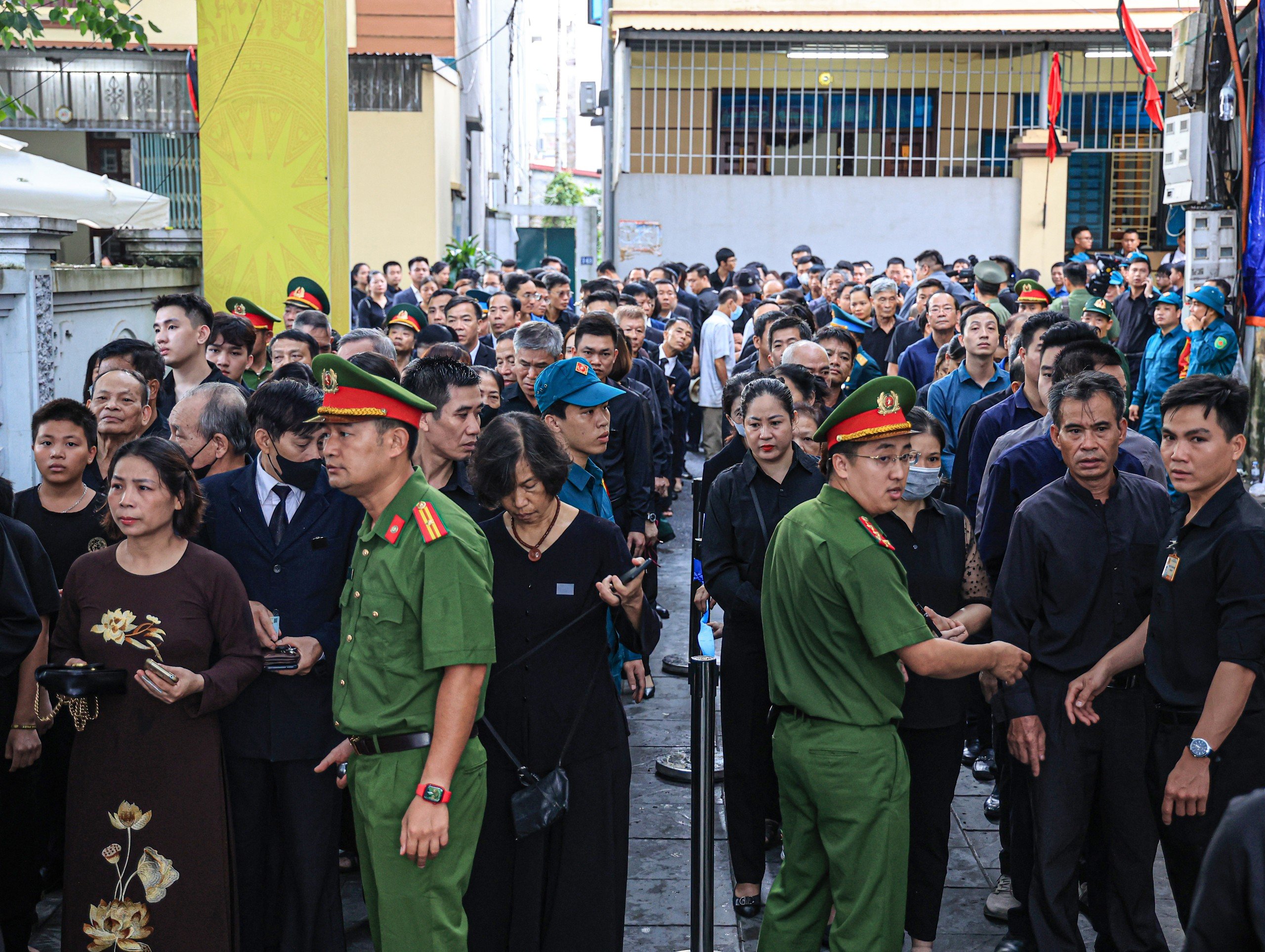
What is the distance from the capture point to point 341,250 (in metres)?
10.2

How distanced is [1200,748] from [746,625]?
1682 mm

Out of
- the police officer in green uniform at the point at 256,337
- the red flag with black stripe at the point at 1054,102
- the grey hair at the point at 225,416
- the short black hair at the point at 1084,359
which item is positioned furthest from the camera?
the red flag with black stripe at the point at 1054,102

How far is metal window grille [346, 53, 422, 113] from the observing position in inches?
838

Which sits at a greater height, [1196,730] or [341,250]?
[341,250]

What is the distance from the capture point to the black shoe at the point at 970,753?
6.14m

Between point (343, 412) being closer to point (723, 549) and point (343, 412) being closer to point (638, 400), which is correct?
point (723, 549)

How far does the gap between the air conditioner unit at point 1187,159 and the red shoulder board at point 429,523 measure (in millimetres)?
7300

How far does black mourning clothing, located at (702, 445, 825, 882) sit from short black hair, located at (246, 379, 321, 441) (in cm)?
154

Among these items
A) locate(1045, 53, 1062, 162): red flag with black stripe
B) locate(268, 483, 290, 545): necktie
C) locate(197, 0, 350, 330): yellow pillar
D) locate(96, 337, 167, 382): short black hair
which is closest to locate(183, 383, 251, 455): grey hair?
locate(268, 483, 290, 545): necktie

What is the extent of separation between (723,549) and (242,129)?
264 inches

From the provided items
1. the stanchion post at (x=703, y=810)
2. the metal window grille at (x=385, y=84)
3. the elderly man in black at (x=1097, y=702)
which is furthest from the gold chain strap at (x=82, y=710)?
the metal window grille at (x=385, y=84)

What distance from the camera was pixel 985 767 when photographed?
5992mm

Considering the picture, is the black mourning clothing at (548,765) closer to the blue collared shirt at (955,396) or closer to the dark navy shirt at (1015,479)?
the dark navy shirt at (1015,479)

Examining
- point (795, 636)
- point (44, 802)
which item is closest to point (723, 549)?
point (795, 636)
